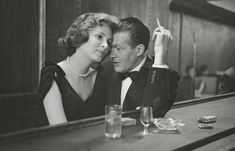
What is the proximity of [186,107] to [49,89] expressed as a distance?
3.85 ft

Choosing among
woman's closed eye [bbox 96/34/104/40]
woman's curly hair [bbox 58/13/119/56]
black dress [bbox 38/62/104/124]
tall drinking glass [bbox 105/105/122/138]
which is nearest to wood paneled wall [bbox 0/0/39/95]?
woman's curly hair [bbox 58/13/119/56]

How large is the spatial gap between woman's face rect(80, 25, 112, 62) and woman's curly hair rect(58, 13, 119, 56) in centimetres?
3

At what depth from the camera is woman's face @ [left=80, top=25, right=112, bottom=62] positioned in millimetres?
2322

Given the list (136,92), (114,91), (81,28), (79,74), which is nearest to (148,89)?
(136,92)

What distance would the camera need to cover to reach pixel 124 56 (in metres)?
2.57

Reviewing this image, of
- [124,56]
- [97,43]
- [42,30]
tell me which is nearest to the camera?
[97,43]

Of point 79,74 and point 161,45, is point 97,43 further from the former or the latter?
point 161,45

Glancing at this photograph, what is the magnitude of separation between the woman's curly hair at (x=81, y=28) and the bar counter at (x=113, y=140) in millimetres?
617

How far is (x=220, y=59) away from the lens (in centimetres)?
634

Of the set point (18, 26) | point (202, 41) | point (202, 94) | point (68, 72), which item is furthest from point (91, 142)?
point (202, 41)

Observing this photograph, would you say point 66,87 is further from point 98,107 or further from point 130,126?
point 130,126

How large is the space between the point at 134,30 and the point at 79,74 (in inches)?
24.0

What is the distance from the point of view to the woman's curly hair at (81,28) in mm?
2322

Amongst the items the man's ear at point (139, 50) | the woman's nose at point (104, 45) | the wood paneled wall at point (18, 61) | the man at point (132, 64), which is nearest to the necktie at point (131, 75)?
the man at point (132, 64)
